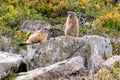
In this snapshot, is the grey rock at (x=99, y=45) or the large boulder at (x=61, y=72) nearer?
the large boulder at (x=61, y=72)

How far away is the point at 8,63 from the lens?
36.8ft

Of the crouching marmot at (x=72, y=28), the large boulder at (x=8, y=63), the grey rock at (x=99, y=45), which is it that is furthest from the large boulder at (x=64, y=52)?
the crouching marmot at (x=72, y=28)

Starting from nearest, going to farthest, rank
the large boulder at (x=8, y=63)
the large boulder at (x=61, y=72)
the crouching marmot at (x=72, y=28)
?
1. the large boulder at (x=61, y=72)
2. the large boulder at (x=8, y=63)
3. the crouching marmot at (x=72, y=28)

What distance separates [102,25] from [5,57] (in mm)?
7740

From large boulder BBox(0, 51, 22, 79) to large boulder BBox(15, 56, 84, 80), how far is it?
0.59 m

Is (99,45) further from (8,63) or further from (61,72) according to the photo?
(8,63)

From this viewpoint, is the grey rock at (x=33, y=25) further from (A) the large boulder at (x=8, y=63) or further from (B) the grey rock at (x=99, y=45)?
(A) the large boulder at (x=8, y=63)

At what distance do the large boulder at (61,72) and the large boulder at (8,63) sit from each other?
1.93 ft

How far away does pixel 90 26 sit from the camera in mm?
17875

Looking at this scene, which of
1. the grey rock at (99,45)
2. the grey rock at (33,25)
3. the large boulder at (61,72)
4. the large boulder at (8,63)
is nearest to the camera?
the large boulder at (61,72)

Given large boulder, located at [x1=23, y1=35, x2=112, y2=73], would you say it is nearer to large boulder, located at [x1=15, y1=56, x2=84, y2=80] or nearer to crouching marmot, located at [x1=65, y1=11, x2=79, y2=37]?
large boulder, located at [x1=15, y1=56, x2=84, y2=80]

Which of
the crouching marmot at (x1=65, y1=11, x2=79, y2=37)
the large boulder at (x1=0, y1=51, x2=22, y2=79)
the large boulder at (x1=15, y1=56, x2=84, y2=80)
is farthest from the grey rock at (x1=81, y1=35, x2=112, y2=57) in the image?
the large boulder at (x1=0, y1=51, x2=22, y2=79)

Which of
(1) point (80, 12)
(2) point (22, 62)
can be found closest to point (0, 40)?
(2) point (22, 62)

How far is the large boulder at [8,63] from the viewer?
36.2 feet
